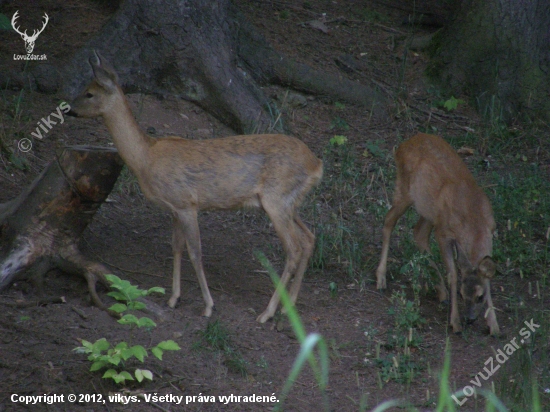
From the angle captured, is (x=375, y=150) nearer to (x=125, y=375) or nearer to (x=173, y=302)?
(x=173, y=302)

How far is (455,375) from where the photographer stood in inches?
222

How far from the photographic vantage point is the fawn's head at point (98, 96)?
6258mm

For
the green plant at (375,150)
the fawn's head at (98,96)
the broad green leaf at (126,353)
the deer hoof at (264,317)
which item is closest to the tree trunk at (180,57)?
the green plant at (375,150)

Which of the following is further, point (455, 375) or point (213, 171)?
point (213, 171)

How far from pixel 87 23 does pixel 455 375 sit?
7.17 metres

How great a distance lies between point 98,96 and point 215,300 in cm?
204

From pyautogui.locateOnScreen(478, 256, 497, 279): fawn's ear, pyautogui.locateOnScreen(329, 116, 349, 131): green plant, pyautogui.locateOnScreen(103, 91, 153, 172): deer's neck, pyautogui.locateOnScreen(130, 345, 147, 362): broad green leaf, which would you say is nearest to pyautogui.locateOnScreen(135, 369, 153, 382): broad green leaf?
pyautogui.locateOnScreen(130, 345, 147, 362): broad green leaf

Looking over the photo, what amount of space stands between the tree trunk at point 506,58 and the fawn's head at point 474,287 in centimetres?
461

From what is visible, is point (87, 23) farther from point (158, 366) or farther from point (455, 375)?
point (455, 375)

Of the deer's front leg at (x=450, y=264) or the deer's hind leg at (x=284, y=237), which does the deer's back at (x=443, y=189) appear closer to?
the deer's front leg at (x=450, y=264)

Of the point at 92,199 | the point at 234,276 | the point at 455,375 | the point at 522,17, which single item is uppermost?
the point at 522,17

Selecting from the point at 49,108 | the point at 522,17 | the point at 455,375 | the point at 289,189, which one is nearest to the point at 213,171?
the point at 289,189

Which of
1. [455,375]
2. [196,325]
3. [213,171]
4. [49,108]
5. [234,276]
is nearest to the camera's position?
[455,375]

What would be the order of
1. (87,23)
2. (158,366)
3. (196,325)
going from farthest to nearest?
(87,23)
(196,325)
(158,366)
